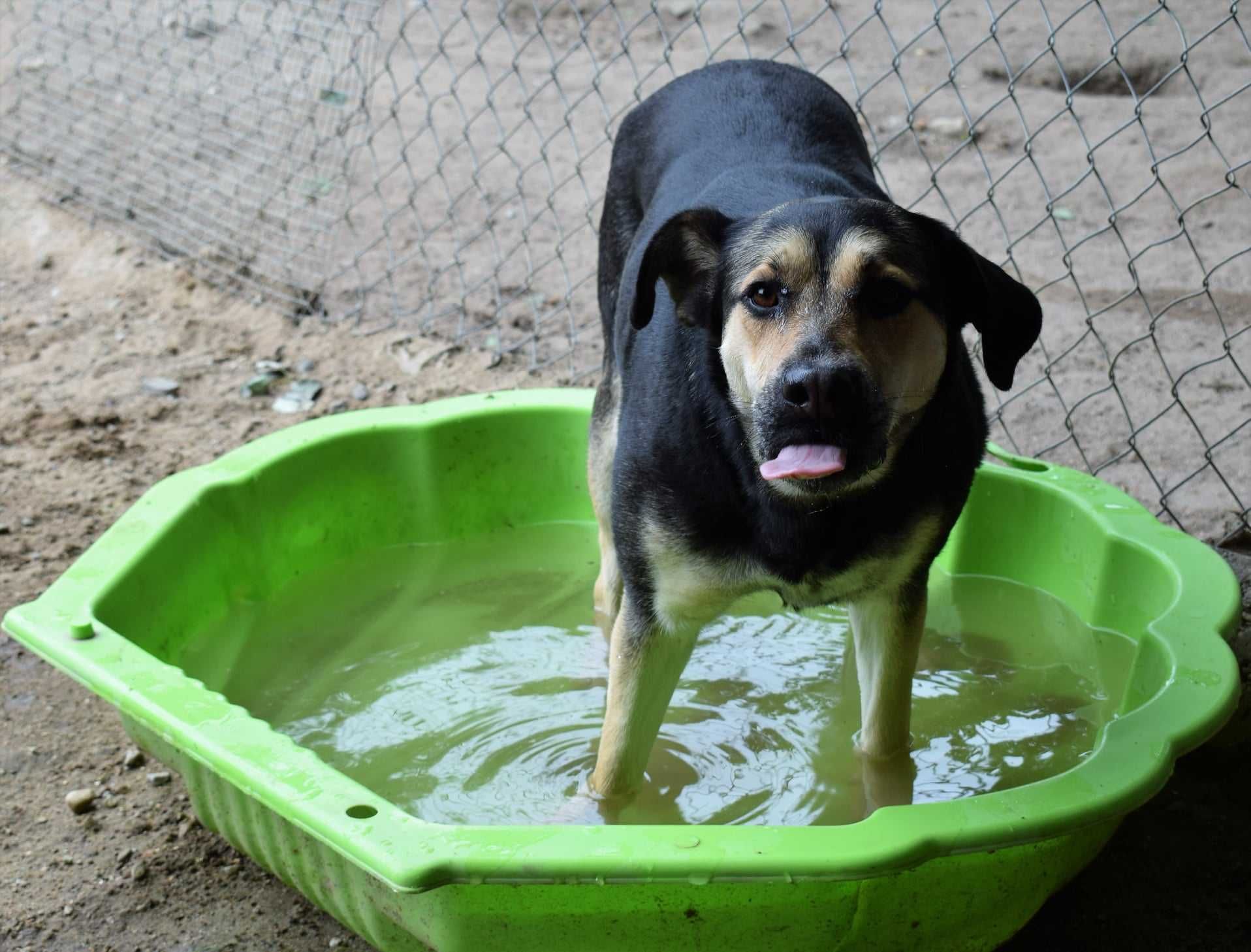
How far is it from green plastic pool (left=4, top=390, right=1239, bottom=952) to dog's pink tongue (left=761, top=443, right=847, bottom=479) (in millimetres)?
595

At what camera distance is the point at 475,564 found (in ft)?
14.0

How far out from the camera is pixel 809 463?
7.67 feet

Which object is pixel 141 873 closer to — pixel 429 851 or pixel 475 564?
pixel 429 851

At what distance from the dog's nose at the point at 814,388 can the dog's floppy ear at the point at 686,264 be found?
0.39 meters

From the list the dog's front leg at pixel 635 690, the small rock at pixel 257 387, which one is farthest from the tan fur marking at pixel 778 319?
the small rock at pixel 257 387

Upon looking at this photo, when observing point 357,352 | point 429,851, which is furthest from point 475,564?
point 429,851

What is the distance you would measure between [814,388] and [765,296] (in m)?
0.27

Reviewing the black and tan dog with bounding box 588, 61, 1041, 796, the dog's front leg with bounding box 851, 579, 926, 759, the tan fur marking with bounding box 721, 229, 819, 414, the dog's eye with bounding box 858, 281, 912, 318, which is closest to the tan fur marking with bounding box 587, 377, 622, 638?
the black and tan dog with bounding box 588, 61, 1041, 796

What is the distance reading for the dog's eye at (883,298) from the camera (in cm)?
241

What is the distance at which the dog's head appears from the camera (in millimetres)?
2338

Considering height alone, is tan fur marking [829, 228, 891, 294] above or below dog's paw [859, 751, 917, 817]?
above

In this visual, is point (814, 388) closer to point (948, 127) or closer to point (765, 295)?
point (765, 295)

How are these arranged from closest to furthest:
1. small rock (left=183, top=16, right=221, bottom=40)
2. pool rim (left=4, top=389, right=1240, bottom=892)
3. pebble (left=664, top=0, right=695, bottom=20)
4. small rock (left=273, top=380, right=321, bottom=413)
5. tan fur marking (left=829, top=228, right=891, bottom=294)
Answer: pool rim (left=4, top=389, right=1240, bottom=892), tan fur marking (left=829, top=228, right=891, bottom=294), small rock (left=273, top=380, right=321, bottom=413), small rock (left=183, top=16, right=221, bottom=40), pebble (left=664, top=0, right=695, bottom=20)

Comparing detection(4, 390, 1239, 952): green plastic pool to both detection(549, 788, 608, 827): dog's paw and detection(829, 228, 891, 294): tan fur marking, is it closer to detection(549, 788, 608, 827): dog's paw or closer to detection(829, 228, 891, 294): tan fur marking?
detection(549, 788, 608, 827): dog's paw
